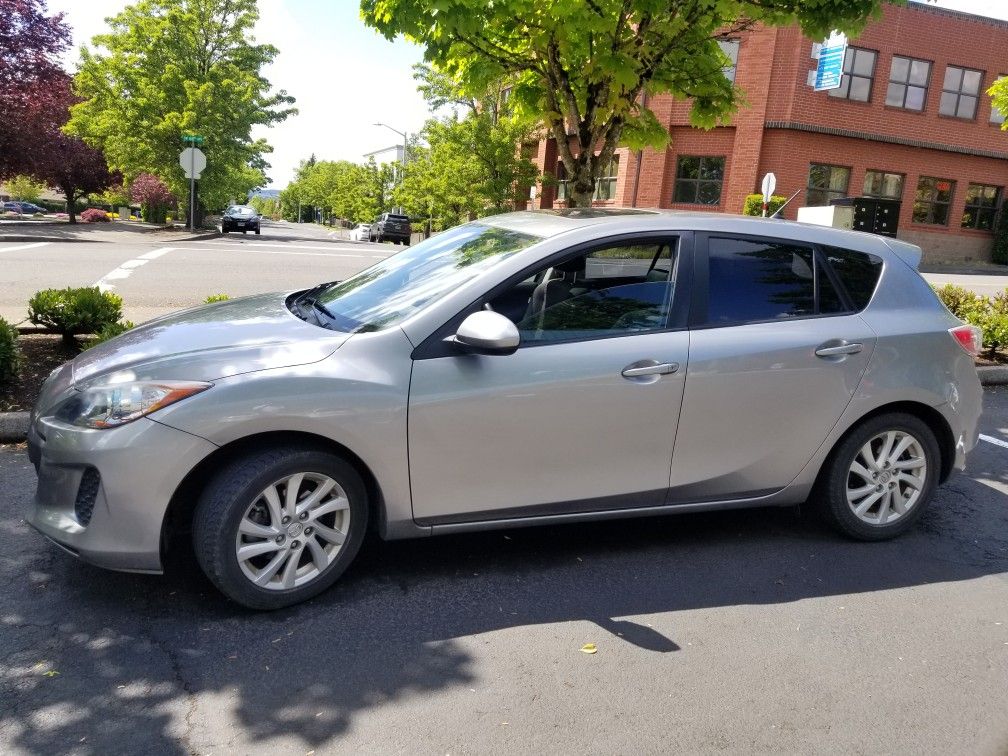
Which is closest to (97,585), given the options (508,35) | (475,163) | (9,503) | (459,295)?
(9,503)

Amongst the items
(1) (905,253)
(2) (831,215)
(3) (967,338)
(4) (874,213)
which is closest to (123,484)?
(1) (905,253)

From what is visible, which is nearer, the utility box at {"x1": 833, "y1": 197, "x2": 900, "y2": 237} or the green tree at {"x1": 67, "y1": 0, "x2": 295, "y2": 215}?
the utility box at {"x1": 833, "y1": 197, "x2": 900, "y2": 237}

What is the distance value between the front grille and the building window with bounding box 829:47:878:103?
103 feet

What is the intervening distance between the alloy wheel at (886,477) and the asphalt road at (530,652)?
8.6 inches

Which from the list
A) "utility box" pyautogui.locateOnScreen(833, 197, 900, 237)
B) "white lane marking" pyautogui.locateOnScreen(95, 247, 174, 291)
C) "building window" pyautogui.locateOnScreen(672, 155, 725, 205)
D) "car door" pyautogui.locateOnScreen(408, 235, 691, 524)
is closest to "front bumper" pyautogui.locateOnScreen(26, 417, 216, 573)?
"car door" pyautogui.locateOnScreen(408, 235, 691, 524)

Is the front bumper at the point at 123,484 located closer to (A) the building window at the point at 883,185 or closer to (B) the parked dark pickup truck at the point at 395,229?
(A) the building window at the point at 883,185

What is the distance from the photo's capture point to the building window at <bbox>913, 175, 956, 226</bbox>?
1270 inches

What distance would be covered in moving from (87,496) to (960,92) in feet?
118

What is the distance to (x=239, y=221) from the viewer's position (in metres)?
36.5

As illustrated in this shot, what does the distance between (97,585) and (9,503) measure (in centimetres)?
122

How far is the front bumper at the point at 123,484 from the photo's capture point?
308 cm

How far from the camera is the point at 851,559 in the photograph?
419 centimetres

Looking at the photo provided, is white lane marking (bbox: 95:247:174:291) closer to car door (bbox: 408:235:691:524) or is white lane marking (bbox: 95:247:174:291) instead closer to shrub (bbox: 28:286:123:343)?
shrub (bbox: 28:286:123:343)

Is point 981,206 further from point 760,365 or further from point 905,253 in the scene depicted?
point 760,365
